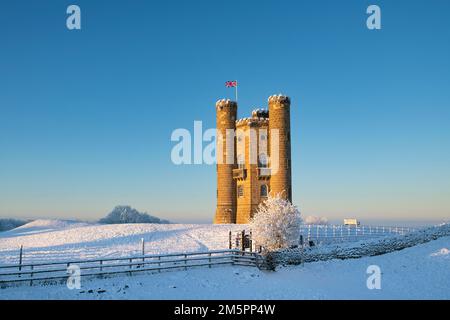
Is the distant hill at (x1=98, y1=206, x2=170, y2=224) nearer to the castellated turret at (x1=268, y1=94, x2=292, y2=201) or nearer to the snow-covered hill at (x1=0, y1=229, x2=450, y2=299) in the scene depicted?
the castellated turret at (x1=268, y1=94, x2=292, y2=201)

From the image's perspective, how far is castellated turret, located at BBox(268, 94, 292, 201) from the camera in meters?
55.9

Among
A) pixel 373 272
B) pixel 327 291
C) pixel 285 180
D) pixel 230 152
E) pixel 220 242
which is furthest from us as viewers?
pixel 230 152

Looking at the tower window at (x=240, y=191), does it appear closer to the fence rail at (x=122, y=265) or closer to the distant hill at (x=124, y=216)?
the fence rail at (x=122, y=265)

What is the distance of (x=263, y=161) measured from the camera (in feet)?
190

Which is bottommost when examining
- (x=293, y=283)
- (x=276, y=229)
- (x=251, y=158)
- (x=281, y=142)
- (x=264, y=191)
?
(x=293, y=283)

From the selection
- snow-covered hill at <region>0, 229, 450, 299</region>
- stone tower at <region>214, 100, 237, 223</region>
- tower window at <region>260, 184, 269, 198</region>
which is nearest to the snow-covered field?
snow-covered hill at <region>0, 229, 450, 299</region>

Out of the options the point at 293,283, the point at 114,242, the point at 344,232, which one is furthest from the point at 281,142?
the point at 293,283

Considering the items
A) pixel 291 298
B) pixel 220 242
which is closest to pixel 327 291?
pixel 291 298

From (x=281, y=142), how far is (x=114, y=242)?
24.0 meters

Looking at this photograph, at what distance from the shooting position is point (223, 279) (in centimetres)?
2492

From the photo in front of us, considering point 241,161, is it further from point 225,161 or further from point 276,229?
point 276,229
